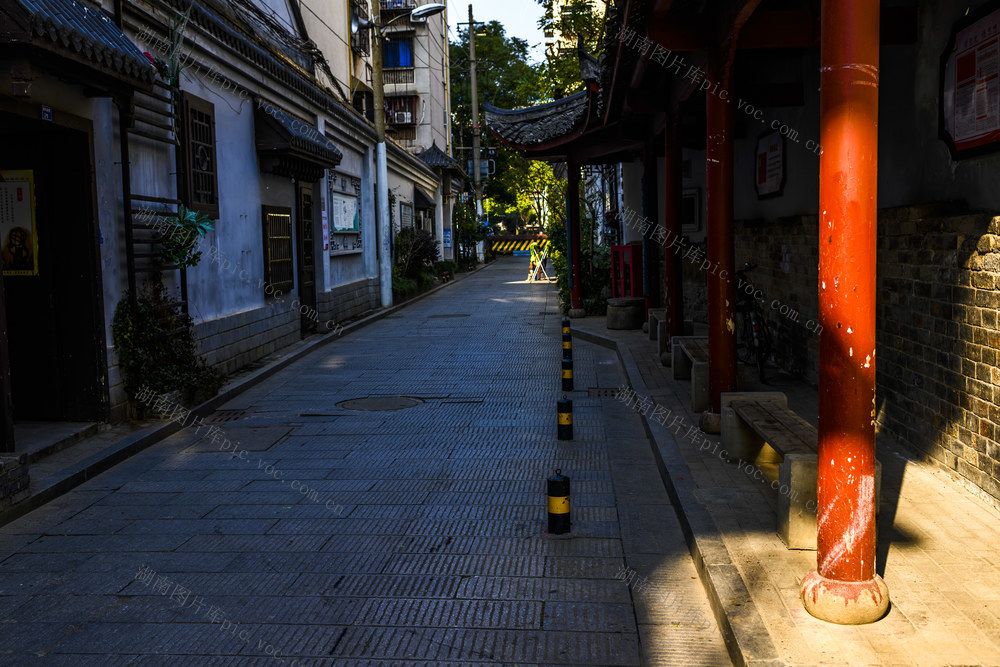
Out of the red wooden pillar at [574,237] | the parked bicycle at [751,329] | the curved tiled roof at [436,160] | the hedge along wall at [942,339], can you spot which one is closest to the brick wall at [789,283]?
the parked bicycle at [751,329]

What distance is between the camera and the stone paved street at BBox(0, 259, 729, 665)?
14.1 ft

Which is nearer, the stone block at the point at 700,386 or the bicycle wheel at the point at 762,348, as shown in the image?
the stone block at the point at 700,386

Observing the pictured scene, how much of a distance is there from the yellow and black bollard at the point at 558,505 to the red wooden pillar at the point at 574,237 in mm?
13066

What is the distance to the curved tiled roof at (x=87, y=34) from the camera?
6.30 meters

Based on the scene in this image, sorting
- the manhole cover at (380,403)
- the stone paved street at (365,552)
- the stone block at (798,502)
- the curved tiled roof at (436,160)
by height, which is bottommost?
the stone paved street at (365,552)

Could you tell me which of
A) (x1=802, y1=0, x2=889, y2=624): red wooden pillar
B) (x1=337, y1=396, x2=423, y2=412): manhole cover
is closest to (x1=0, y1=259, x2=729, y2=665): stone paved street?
(x1=337, y1=396, x2=423, y2=412): manhole cover

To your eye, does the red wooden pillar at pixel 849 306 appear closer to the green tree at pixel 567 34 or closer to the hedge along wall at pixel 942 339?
the hedge along wall at pixel 942 339

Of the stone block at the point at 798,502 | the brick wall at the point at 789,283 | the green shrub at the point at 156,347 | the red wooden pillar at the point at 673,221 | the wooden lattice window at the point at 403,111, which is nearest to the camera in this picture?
the stone block at the point at 798,502

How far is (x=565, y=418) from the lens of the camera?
323 inches

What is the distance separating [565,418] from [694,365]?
4.66 feet

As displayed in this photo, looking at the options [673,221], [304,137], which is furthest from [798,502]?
[304,137]

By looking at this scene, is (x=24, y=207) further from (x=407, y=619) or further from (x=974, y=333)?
(x=974, y=333)

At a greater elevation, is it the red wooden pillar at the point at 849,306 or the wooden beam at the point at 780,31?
the wooden beam at the point at 780,31

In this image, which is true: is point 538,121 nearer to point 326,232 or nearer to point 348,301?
point 326,232
